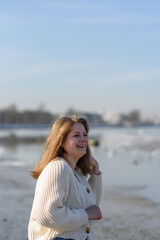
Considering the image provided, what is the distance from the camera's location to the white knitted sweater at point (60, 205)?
247cm

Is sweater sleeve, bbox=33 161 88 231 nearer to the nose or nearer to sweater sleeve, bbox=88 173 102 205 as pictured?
the nose

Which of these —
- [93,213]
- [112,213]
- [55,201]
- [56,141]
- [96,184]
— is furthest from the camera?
[112,213]

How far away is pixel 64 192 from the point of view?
2490mm

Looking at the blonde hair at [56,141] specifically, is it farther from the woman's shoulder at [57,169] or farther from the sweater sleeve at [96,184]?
the sweater sleeve at [96,184]

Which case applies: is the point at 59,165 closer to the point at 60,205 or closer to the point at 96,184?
the point at 60,205

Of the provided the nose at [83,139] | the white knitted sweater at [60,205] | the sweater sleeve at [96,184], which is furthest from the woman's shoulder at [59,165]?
the sweater sleeve at [96,184]

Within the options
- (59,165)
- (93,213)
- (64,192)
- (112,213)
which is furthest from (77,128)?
(112,213)

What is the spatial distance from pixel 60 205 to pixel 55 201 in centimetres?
5

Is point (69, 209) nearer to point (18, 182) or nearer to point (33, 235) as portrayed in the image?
point (33, 235)

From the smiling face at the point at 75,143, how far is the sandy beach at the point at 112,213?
14.4 ft

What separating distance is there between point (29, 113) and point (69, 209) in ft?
472

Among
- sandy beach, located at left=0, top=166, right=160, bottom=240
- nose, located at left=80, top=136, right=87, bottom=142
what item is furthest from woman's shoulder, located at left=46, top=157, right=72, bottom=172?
sandy beach, located at left=0, top=166, right=160, bottom=240

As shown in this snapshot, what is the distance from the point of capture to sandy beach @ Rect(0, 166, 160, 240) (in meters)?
7.07

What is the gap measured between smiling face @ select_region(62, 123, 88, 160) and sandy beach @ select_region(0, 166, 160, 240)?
4.40 m
